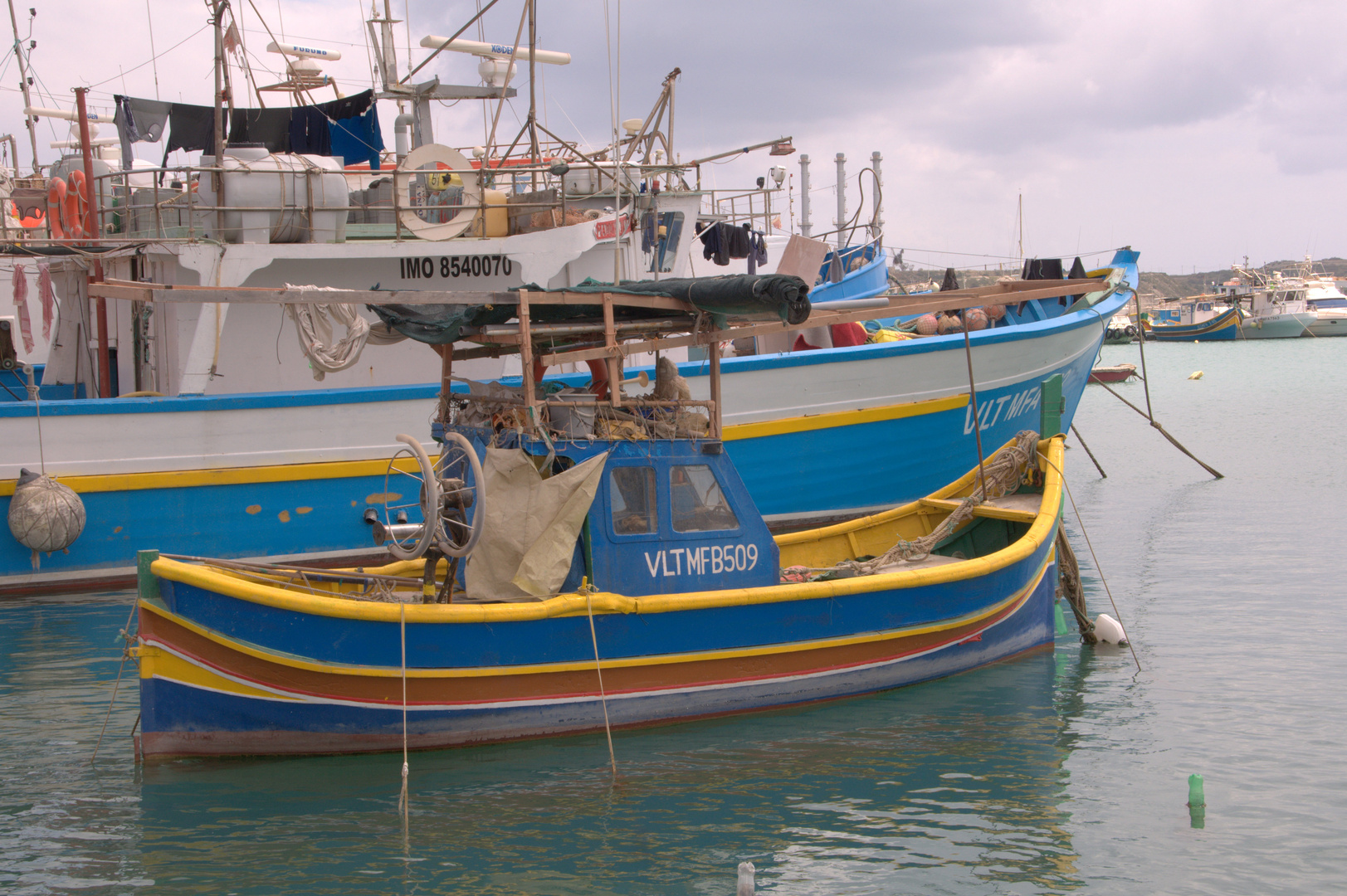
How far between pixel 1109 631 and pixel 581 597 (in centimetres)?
540

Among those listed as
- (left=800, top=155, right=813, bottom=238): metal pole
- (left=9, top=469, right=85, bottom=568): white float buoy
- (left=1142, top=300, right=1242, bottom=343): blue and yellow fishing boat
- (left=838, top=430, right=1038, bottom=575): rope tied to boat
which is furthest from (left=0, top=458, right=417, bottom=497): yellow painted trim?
(left=1142, top=300, right=1242, bottom=343): blue and yellow fishing boat

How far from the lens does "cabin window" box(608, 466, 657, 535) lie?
757 centimetres

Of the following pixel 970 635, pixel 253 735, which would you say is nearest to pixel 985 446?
pixel 970 635

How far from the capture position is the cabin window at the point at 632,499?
24.8 ft

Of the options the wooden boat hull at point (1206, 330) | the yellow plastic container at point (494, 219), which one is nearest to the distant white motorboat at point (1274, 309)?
the wooden boat hull at point (1206, 330)

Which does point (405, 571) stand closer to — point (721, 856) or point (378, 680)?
point (378, 680)

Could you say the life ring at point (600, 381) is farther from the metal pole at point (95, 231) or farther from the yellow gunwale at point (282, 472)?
the metal pole at point (95, 231)

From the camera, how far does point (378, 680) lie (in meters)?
6.94

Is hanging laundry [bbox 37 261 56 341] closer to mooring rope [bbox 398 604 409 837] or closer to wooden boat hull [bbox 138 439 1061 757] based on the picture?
wooden boat hull [bbox 138 439 1061 757]

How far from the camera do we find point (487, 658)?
7.03m

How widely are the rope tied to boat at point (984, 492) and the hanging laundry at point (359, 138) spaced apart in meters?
9.57

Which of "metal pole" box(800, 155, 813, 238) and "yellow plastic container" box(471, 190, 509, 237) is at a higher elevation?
"metal pole" box(800, 155, 813, 238)

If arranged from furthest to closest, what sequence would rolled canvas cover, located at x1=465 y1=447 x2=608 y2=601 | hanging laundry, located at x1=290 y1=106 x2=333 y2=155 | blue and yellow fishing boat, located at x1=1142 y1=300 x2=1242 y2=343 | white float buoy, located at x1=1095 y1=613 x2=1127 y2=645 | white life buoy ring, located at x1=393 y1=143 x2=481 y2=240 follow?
blue and yellow fishing boat, located at x1=1142 y1=300 x2=1242 y2=343 → hanging laundry, located at x1=290 y1=106 x2=333 y2=155 → white life buoy ring, located at x1=393 y1=143 x2=481 y2=240 → white float buoy, located at x1=1095 y1=613 x2=1127 y2=645 → rolled canvas cover, located at x1=465 y1=447 x2=608 y2=601

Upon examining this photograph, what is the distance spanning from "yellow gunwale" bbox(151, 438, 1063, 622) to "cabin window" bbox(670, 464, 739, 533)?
0.53 metres
